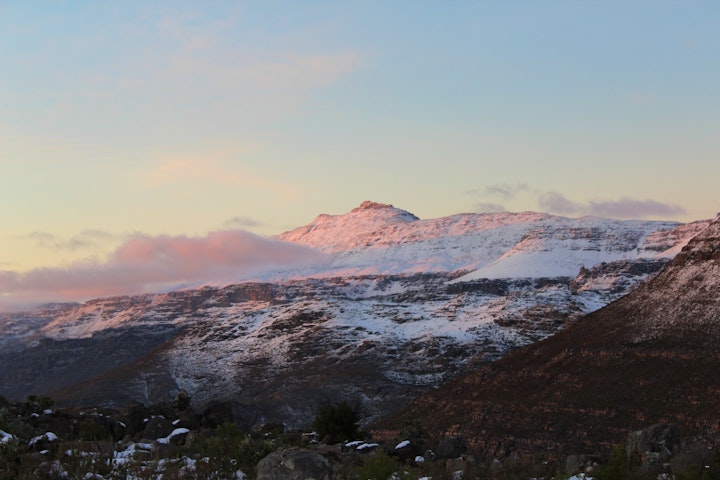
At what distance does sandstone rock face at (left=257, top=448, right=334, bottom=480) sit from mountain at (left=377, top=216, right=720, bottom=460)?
56.0 m

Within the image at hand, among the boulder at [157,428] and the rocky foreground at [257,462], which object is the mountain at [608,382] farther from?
the rocky foreground at [257,462]

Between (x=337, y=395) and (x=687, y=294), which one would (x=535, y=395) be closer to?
(x=687, y=294)

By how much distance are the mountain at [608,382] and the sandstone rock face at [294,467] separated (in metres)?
56.0

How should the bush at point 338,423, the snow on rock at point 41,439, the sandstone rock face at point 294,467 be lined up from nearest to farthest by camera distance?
the sandstone rock face at point 294,467 < the snow on rock at point 41,439 < the bush at point 338,423

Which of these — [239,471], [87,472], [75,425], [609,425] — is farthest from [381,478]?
[609,425]

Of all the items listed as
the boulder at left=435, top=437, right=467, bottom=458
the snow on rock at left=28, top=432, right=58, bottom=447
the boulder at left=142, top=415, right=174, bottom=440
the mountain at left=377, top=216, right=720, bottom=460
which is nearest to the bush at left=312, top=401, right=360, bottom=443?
the mountain at left=377, top=216, right=720, bottom=460

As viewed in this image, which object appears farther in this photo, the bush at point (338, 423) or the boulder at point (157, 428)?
the bush at point (338, 423)

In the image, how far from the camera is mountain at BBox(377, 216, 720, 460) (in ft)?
314

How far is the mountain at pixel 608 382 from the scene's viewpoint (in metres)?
95.8

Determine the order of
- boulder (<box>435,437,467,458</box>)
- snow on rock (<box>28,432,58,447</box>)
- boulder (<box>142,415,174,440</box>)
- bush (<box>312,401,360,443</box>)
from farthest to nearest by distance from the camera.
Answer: bush (<box>312,401,360,443</box>)
boulder (<box>142,415,174,440</box>)
boulder (<box>435,437,467,458</box>)
snow on rock (<box>28,432,58,447</box>)

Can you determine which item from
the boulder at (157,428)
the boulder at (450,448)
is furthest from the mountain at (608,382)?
the boulder at (157,428)

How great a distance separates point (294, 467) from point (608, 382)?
80.0 m

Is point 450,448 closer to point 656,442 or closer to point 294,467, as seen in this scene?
point 656,442

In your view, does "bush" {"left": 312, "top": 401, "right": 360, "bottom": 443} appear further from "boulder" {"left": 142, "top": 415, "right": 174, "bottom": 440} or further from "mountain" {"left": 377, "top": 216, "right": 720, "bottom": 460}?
"boulder" {"left": 142, "top": 415, "right": 174, "bottom": 440}
